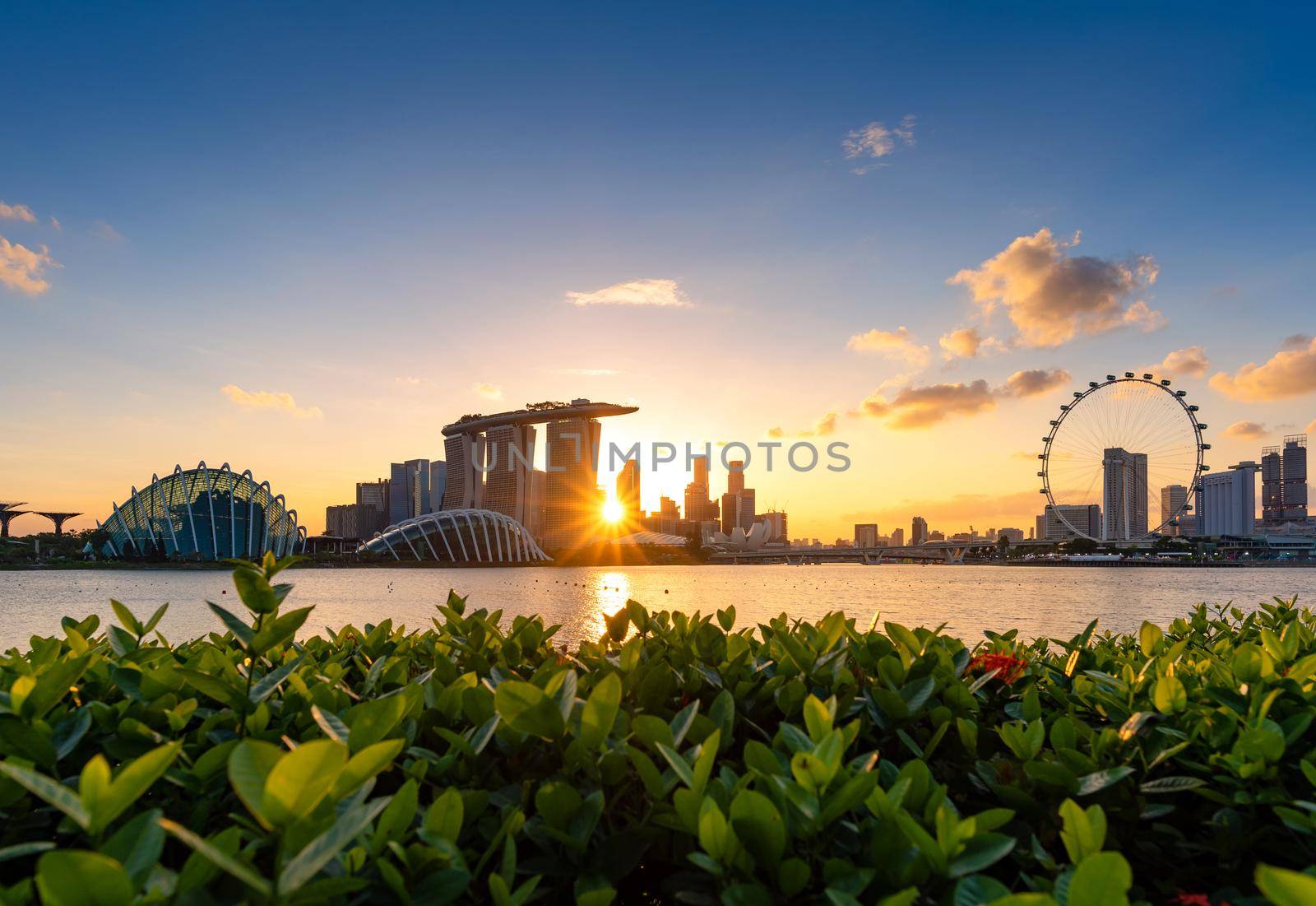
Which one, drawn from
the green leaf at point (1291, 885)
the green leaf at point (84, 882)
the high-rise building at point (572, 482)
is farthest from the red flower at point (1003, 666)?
the high-rise building at point (572, 482)

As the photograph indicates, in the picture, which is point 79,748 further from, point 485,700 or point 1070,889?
point 1070,889

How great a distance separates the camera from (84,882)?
1.13 metres

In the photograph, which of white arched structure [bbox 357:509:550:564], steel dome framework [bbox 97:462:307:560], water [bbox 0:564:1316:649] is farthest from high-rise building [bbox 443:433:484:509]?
water [bbox 0:564:1316:649]

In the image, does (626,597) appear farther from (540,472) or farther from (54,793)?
(540,472)

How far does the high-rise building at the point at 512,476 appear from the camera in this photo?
16625cm

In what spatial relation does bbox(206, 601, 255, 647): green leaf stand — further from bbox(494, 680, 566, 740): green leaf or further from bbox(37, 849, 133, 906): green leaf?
bbox(37, 849, 133, 906): green leaf

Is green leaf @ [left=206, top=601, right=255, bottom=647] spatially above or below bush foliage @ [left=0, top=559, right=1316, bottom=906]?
above

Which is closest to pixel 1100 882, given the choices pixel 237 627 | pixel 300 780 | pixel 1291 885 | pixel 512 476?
pixel 1291 885

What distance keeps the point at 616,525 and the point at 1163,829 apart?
164366 mm

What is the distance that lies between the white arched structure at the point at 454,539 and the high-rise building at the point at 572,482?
34203mm

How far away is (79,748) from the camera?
95.5 inches

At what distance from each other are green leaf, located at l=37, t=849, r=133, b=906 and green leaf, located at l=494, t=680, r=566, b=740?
91 cm

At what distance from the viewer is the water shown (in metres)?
36.0

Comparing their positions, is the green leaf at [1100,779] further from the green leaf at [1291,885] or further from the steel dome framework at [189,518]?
the steel dome framework at [189,518]
